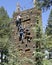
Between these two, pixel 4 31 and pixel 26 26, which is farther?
pixel 4 31

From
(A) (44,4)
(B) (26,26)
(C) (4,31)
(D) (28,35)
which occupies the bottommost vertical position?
(D) (28,35)

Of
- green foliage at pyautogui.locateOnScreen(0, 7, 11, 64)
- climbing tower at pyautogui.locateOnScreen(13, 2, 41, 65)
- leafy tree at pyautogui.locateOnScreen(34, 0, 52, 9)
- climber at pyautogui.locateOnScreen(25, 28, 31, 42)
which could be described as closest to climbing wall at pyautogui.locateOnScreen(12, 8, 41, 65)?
climbing tower at pyautogui.locateOnScreen(13, 2, 41, 65)

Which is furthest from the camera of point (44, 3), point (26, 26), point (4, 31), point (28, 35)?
point (4, 31)

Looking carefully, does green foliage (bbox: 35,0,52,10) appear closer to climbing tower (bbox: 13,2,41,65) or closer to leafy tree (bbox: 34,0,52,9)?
leafy tree (bbox: 34,0,52,9)

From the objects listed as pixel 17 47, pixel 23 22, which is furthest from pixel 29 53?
pixel 23 22

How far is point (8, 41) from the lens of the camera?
22.6 m

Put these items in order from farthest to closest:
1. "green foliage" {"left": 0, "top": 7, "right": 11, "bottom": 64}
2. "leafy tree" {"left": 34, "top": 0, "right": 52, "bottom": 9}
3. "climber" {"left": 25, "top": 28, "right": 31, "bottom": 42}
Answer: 1. "green foliage" {"left": 0, "top": 7, "right": 11, "bottom": 64}
2. "climber" {"left": 25, "top": 28, "right": 31, "bottom": 42}
3. "leafy tree" {"left": 34, "top": 0, "right": 52, "bottom": 9}

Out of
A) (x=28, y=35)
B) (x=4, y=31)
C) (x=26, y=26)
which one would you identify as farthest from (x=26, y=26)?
(x=4, y=31)

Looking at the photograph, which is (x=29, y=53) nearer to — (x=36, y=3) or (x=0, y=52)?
(x=0, y=52)

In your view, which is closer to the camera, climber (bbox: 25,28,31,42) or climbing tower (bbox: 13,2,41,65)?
climbing tower (bbox: 13,2,41,65)

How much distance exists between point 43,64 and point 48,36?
201 cm

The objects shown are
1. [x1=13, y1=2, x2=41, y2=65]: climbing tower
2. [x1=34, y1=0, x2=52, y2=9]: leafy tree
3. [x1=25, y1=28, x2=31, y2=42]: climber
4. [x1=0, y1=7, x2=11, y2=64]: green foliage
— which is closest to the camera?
[x1=34, y1=0, x2=52, y2=9]: leafy tree

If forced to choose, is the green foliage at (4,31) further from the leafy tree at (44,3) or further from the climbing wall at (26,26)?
the leafy tree at (44,3)

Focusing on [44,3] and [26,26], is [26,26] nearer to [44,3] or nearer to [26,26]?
[26,26]
